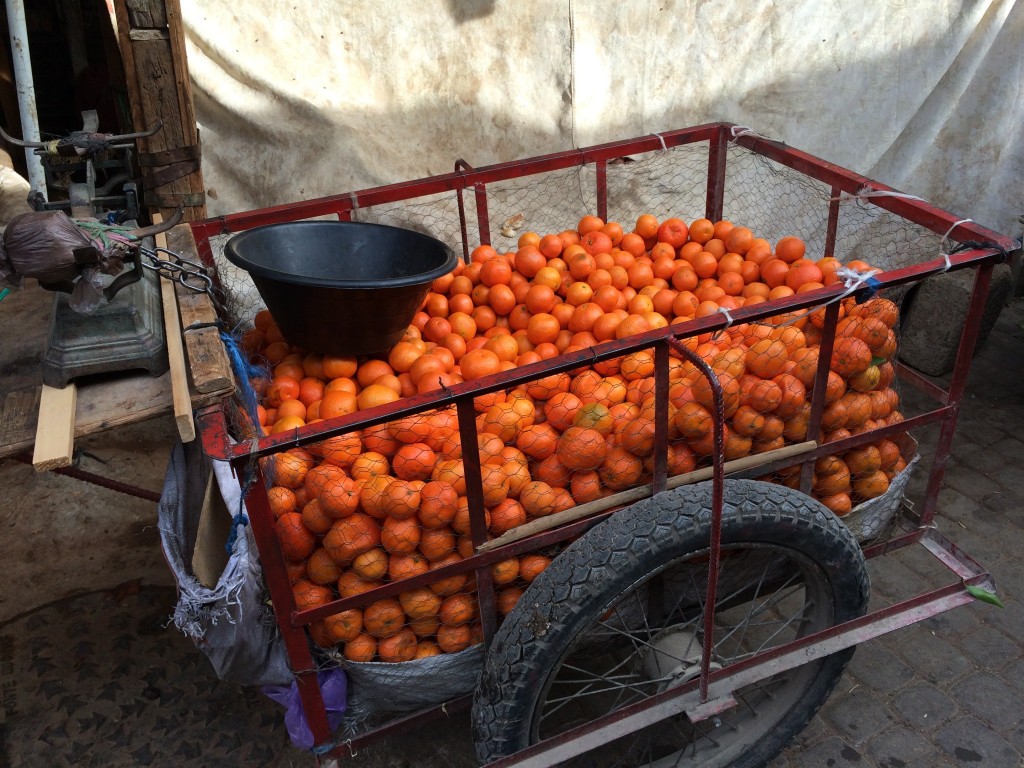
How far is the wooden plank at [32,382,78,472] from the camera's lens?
170 centimetres

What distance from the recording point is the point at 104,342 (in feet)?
6.53

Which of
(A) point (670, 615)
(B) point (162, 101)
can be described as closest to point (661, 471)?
(A) point (670, 615)

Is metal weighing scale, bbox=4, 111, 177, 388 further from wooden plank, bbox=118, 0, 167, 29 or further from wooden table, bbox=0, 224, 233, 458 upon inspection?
wooden plank, bbox=118, 0, 167, 29

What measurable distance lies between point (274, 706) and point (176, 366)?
1567 mm

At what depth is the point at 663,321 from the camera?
265 cm

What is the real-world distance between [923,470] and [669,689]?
2441 millimetres

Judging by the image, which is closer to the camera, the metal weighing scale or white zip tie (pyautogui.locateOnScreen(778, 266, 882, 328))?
the metal weighing scale

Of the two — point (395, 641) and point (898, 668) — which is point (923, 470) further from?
point (395, 641)

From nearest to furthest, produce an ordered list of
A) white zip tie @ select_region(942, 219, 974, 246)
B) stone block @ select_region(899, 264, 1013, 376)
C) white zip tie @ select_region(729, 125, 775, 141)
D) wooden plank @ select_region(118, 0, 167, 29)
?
white zip tie @ select_region(942, 219, 974, 246)
wooden plank @ select_region(118, 0, 167, 29)
white zip tie @ select_region(729, 125, 775, 141)
stone block @ select_region(899, 264, 1013, 376)

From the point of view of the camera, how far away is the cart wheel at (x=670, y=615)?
2.01 metres

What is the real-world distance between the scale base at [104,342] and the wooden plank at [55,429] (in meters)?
0.04

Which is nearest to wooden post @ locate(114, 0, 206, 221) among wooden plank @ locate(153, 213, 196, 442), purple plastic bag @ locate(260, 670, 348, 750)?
wooden plank @ locate(153, 213, 196, 442)

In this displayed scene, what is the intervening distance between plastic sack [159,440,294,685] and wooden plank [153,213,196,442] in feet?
0.70

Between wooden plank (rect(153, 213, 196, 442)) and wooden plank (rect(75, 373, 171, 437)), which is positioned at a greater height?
wooden plank (rect(153, 213, 196, 442))
